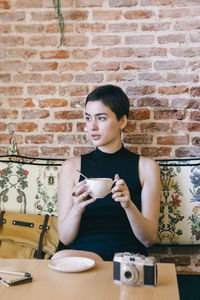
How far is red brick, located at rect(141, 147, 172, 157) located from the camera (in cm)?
249

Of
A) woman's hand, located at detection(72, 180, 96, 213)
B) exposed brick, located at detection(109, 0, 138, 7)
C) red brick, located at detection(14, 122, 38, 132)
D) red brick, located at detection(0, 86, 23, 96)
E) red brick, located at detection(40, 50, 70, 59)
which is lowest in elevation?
woman's hand, located at detection(72, 180, 96, 213)

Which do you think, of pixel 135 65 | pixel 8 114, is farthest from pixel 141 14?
pixel 8 114

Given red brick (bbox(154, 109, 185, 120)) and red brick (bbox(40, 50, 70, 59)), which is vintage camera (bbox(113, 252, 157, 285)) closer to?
red brick (bbox(154, 109, 185, 120))

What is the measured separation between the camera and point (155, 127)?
2490mm

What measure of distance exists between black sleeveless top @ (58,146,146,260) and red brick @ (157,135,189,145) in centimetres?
38

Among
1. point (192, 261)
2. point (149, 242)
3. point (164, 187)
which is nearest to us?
point (149, 242)

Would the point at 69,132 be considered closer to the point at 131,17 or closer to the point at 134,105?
the point at 134,105

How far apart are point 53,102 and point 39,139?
0.26 metres

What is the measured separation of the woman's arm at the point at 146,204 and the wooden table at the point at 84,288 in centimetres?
37

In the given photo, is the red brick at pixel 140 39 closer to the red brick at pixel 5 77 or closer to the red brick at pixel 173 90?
the red brick at pixel 173 90

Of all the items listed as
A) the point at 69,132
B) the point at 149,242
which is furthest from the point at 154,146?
the point at 149,242

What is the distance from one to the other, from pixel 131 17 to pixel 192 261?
5.25ft

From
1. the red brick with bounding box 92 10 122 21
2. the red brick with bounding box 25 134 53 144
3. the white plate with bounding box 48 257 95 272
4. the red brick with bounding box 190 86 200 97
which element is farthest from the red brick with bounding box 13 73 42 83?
the white plate with bounding box 48 257 95 272

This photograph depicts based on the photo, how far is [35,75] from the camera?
8.41ft
